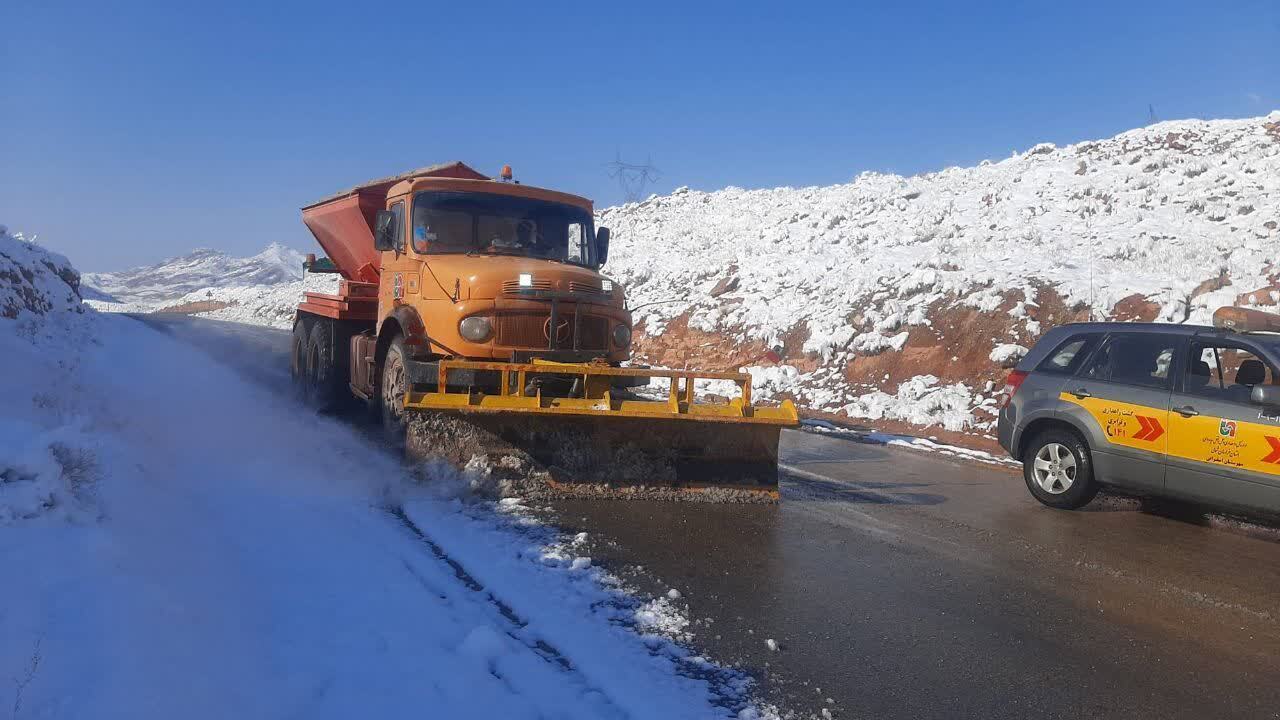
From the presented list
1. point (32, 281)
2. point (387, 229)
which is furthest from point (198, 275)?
point (387, 229)

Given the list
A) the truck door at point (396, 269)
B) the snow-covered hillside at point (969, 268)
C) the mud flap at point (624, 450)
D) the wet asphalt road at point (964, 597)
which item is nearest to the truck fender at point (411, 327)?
the truck door at point (396, 269)

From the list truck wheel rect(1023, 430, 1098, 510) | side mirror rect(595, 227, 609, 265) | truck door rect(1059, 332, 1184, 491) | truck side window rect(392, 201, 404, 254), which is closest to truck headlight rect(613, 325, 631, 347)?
side mirror rect(595, 227, 609, 265)

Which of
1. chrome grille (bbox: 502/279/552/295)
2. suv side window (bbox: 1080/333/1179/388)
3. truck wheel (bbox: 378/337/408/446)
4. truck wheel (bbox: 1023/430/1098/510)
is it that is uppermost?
chrome grille (bbox: 502/279/552/295)

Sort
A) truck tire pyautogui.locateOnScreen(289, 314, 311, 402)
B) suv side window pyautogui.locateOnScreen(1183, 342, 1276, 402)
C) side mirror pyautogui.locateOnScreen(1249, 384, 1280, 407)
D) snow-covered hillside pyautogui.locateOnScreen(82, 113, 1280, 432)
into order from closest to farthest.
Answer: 1. side mirror pyautogui.locateOnScreen(1249, 384, 1280, 407)
2. suv side window pyautogui.locateOnScreen(1183, 342, 1276, 402)
3. truck tire pyautogui.locateOnScreen(289, 314, 311, 402)
4. snow-covered hillside pyautogui.locateOnScreen(82, 113, 1280, 432)

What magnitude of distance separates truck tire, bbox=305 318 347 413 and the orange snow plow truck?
1360mm

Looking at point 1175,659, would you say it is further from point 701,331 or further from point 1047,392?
point 701,331

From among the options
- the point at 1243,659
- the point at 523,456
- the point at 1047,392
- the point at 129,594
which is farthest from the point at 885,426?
the point at 129,594

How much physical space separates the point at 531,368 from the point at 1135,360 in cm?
523

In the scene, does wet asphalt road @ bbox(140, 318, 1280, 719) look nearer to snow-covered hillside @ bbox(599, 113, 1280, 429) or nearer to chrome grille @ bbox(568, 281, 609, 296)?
chrome grille @ bbox(568, 281, 609, 296)

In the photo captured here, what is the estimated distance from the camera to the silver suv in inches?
249

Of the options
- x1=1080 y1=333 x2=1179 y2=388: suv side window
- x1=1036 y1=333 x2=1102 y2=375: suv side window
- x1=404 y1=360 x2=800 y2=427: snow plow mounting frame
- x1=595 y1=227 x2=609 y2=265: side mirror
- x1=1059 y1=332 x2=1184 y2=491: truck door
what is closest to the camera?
x1=404 y1=360 x2=800 y2=427: snow plow mounting frame

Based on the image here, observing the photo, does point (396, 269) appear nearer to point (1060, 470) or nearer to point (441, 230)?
point (441, 230)

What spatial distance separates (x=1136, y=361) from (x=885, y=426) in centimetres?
533

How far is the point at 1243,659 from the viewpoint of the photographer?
4188mm
